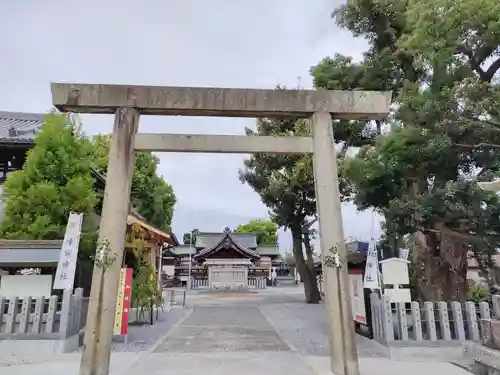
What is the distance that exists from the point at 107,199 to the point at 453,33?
739 centimetres

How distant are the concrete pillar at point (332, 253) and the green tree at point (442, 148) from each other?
271 cm

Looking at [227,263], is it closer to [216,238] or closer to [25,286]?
[216,238]

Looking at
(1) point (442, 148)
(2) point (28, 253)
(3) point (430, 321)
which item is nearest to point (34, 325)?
(2) point (28, 253)

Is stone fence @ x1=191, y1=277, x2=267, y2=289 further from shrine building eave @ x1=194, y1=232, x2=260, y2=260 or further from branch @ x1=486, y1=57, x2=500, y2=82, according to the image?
branch @ x1=486, y1=57, x2=500, y2=82

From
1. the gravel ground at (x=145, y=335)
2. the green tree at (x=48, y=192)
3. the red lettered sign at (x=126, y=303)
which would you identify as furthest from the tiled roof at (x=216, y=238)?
the red lettered sign at (x=126, y=303)

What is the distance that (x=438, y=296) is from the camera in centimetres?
943

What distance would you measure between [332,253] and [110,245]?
11.2ft

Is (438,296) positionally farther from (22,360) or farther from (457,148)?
(22,360)

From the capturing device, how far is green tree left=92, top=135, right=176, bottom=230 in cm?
2539

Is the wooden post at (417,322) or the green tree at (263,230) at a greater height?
the green tree at (263,230)

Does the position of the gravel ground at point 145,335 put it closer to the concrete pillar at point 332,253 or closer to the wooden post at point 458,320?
the concrete pillar at point 332,253

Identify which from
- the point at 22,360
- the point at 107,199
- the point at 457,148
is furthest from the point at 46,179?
the point at 457,148

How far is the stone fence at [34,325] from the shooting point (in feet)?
24.9

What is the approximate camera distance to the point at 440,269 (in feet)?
31.5
